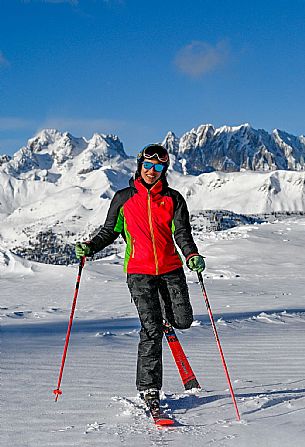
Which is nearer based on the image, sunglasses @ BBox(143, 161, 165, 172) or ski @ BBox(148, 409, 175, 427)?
ski @ BBox(148, 409, 175, 427)

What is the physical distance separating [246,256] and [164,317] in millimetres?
46391

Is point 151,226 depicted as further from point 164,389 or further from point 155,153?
point 164,389

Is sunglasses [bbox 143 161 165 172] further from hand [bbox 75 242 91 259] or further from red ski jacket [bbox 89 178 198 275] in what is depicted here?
hand [bbox 75 242 91 259]

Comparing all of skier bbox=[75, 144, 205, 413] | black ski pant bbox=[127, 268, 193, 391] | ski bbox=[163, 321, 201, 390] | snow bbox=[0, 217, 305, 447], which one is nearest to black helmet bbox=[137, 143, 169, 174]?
skier bbox=[75, 144, 205, 413]

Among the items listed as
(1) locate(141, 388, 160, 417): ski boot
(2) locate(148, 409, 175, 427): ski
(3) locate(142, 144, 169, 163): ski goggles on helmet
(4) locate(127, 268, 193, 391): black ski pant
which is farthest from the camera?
(3) locate(142, 144, 169, 163): ski goggles on helmet

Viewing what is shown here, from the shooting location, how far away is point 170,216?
18.7ft

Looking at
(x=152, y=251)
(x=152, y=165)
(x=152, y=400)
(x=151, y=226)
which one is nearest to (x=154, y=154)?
(x=152, y=165)

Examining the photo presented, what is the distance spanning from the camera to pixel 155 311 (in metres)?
5.48

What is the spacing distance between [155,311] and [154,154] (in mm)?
1621

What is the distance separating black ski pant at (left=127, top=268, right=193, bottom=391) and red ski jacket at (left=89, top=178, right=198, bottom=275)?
111mm

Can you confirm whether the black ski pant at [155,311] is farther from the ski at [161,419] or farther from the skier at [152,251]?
the ski at [161,419]

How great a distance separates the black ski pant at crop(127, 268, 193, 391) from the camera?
541 cm

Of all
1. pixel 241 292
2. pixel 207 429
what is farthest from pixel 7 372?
pixel 241 292

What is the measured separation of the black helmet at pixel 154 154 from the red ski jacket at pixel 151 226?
0.61 feet
